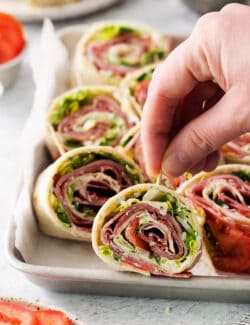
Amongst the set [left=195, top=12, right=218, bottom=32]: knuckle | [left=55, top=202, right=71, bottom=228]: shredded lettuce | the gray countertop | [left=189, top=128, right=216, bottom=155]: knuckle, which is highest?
[left=195, top=12, right=218, bottom=32]: knuckle

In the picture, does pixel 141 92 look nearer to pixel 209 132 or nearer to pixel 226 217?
pixel 226 217

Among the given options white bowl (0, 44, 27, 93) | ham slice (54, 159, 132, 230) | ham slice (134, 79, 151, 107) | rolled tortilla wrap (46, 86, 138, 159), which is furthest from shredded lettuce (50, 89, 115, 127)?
white bowl (0, 44, 27, 93)

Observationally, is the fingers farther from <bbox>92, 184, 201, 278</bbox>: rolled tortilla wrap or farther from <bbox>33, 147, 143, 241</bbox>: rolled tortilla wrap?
<bbox>33, 147, 143, 241</bbox>: rolled tortilla wrap

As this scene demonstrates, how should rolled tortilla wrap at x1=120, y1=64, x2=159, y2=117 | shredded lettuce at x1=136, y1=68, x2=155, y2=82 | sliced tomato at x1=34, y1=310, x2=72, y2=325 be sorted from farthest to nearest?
shredded lettuce at x1=136, y1=68, x2=155, y2=82 → rolled tortilla wrap at x1=120, y1=64, x2=159, y2=117 → sliced tomato at x1=34, y1=310, x2=72, y2=325

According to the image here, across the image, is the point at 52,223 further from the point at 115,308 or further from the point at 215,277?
the point at 215,277

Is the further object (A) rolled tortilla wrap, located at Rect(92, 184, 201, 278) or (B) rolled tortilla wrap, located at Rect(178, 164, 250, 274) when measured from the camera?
(B) rolled tortilla wrap, located at Rect(178, 164, 250, 274)

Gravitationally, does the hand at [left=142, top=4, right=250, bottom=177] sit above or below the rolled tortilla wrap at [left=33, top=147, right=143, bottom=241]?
above

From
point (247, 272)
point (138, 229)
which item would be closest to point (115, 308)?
point (138, 229)
